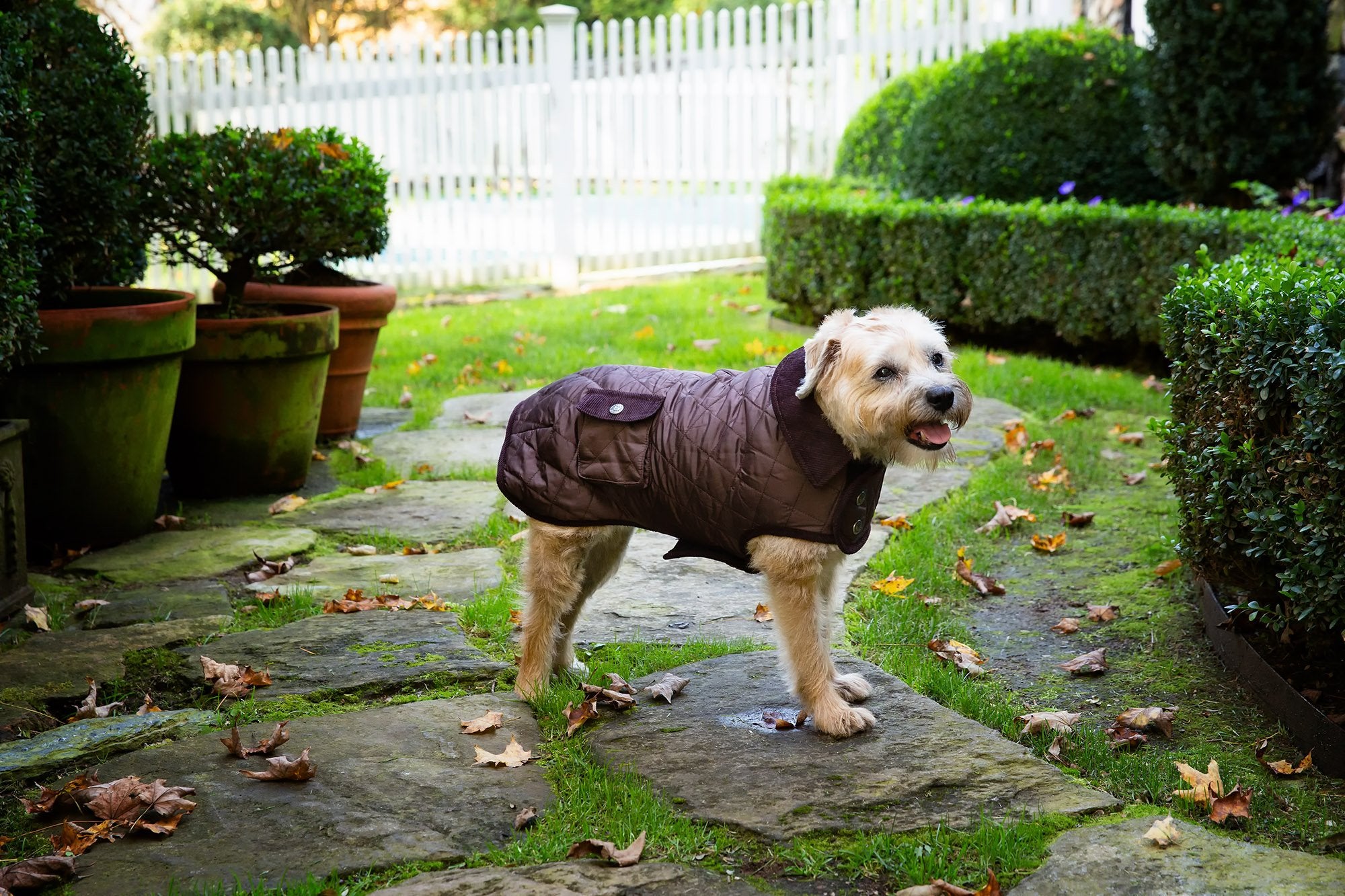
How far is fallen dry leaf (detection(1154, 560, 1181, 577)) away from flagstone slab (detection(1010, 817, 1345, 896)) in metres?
1.98

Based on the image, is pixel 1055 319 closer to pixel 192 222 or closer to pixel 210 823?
pixel 192 222

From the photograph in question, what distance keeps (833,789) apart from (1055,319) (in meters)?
6.04

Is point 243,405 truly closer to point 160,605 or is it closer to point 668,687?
point 160,605

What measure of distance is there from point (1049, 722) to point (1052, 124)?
7535 millimetres

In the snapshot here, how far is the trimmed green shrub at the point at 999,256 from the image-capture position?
7.49 m

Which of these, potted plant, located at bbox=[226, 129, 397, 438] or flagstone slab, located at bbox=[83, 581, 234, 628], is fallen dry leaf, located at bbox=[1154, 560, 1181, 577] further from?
potted plant, located at bbox=[226, 129, 397, 438]

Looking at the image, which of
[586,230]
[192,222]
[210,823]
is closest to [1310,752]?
[210,823]

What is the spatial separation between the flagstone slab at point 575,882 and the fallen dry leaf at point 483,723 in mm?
718

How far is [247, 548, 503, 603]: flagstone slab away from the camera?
15.1 ft

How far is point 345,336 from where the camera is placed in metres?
6.80

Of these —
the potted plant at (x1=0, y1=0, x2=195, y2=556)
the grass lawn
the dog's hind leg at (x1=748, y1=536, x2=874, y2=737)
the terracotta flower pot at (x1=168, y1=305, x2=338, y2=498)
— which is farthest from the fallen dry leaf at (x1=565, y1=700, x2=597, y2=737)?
the terracotta flower pot at (x1=168, y1=305, x2=338, y2=498)

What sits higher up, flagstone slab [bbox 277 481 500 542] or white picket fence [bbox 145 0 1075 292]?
white picket fence [bbox 145 0 1075 292]

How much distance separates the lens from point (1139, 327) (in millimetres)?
7754

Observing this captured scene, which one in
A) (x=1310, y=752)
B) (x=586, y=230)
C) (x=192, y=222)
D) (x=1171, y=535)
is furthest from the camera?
(x=586, y=230)
